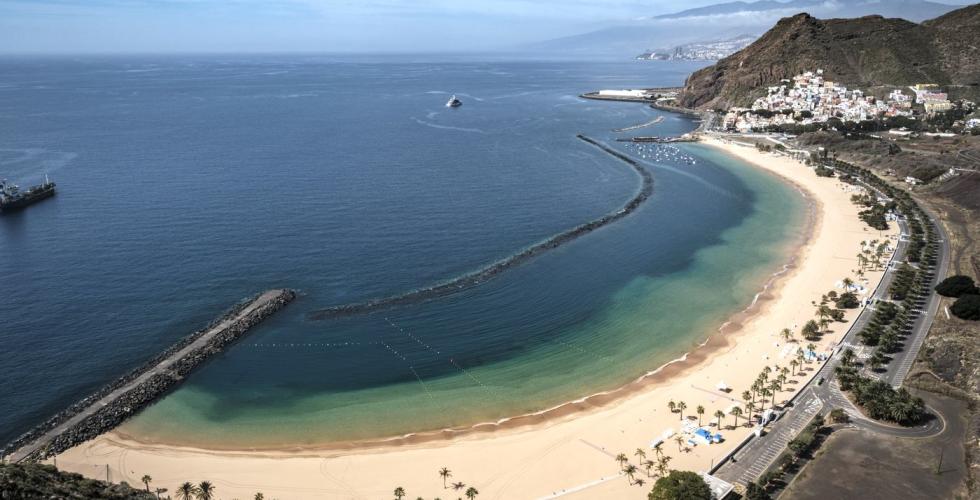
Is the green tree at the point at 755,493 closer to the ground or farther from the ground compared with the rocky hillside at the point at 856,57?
closer to the ground

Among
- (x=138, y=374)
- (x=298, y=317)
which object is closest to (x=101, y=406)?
(x=138, y=374)

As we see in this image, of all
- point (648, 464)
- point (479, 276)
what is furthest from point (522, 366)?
point (479, 276)

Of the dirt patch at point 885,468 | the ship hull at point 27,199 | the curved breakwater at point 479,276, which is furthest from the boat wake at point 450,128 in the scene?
the dirt patch at point 885,468

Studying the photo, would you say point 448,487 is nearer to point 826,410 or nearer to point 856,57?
point 826,410

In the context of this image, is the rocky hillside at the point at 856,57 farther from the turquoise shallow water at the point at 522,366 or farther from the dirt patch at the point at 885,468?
the dirt patch at the point at 885,468

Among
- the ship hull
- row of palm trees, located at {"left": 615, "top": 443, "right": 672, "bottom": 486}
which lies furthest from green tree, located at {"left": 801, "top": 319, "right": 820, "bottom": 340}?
the ship hull

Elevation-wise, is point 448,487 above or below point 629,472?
below

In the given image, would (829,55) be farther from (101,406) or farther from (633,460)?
(101,406)
